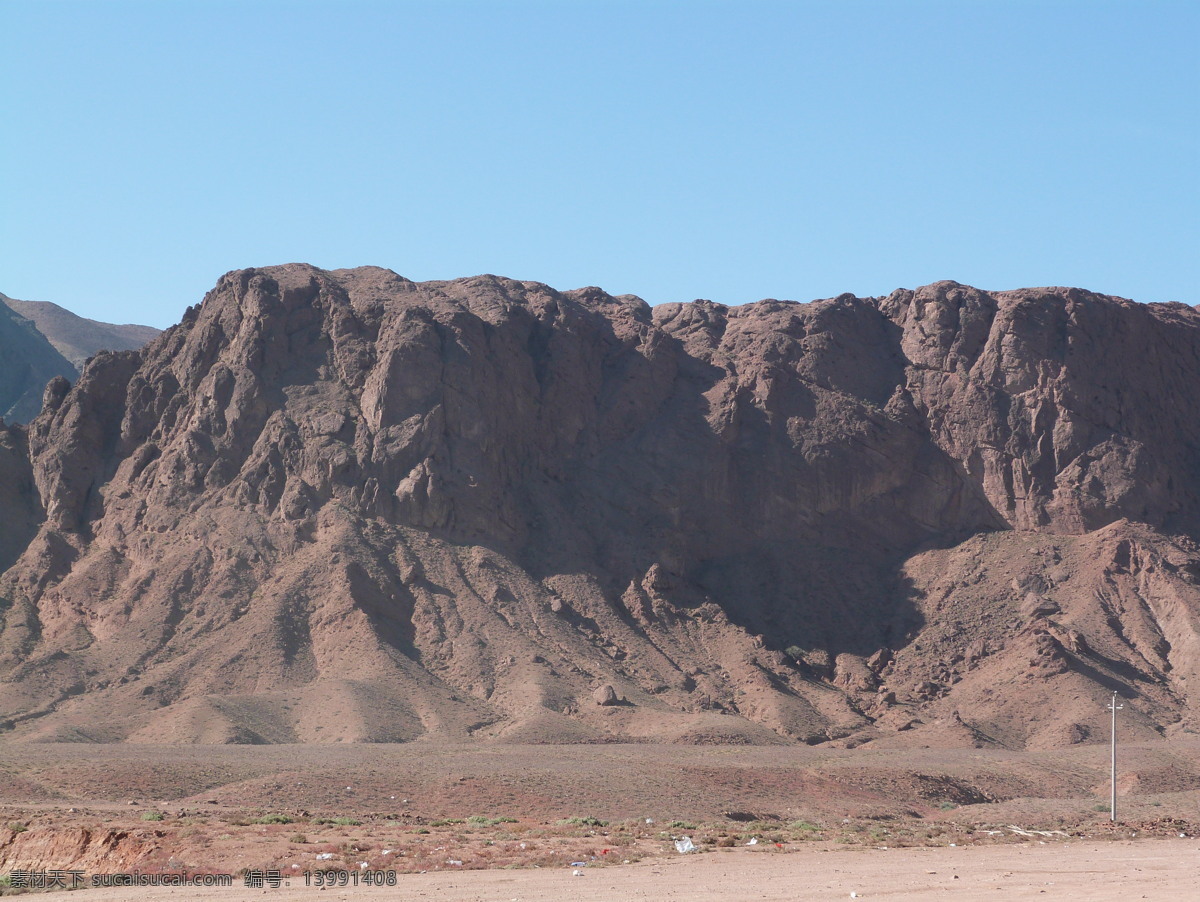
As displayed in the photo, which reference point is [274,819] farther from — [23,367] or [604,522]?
[23,367]

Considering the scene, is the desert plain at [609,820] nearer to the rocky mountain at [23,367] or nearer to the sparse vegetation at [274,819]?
the sparse vegetation at [274,819]

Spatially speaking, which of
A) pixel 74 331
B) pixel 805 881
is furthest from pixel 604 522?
pixel 74 331

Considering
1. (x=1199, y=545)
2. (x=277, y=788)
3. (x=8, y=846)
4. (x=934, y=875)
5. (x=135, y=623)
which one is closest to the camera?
(x=934, y=875)

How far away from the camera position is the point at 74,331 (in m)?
171

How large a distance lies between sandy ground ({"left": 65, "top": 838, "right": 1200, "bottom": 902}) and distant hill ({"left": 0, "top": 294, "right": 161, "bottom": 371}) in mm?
138043

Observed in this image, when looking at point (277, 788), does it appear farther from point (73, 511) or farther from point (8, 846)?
point (73, 511)

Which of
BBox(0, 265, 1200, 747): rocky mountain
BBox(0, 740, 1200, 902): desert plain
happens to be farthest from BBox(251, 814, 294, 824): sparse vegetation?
BBox(0, 265, 1200, 747): rocky mountain

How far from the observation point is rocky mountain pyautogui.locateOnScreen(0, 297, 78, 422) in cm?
13312

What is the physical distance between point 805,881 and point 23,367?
122 meters

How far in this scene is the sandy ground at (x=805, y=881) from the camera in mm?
30062

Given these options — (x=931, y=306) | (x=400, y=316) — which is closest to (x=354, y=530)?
(x=400, y=316)

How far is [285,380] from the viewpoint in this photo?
8488 cm

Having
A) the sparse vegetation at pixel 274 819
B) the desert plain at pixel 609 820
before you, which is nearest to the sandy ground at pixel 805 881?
the desert plain at pixel 609 820

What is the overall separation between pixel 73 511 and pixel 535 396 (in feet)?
85.0
